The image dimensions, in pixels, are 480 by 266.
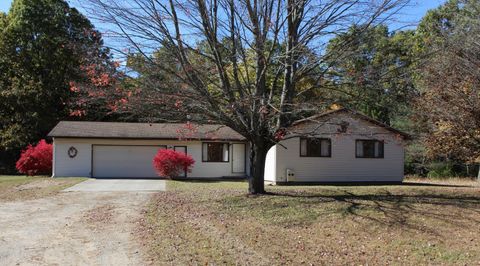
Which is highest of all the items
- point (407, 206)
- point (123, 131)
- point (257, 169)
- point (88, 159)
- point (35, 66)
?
point (35, 66)

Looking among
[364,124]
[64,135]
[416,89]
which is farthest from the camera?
[64,135]

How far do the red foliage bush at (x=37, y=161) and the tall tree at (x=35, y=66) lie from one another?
824cm

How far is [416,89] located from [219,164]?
13081 millimetres

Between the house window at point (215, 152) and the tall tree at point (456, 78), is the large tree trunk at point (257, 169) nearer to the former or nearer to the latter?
the tall tree at point (456, 78)

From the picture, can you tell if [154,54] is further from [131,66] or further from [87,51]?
[87,51]

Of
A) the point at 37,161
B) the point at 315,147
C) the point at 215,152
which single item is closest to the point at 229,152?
the point at 215,152

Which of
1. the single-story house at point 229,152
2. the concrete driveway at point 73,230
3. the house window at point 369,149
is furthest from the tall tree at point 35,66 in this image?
the house window at point 369,149

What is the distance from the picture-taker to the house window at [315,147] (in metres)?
24.3

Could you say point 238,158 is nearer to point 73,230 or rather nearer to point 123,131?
point 123,131

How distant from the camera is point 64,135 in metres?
26.7

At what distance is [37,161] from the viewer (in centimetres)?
2794

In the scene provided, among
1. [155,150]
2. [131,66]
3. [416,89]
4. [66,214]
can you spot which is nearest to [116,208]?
[66,214]

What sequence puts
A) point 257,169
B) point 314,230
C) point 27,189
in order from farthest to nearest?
point 27,189, point 257,169, point 314,230

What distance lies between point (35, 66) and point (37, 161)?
13646 mm
